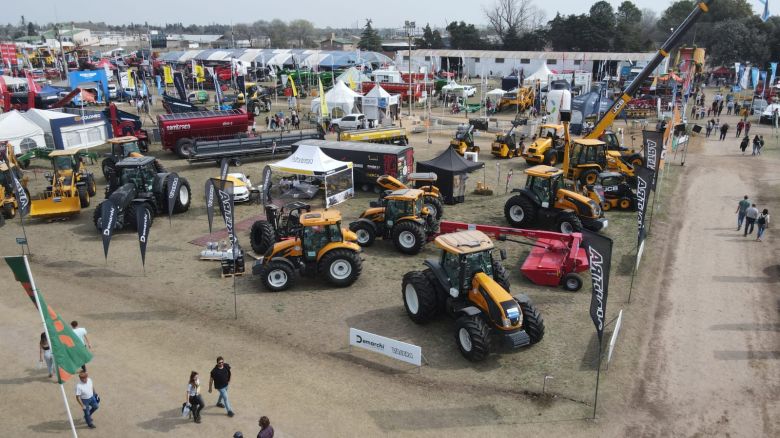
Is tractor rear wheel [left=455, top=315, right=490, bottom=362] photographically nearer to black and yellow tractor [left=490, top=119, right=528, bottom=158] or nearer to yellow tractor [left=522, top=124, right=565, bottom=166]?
yellow tractor [left=522, top=124, right=565, bottom=166]

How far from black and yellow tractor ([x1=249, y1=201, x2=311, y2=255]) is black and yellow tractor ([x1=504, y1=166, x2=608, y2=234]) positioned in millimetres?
6399

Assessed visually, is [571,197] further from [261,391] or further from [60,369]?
[60,369]

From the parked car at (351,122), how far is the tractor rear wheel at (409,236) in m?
A: 18.8

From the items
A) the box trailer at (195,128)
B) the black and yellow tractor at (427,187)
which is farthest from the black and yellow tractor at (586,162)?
the box trailer at (195,128)

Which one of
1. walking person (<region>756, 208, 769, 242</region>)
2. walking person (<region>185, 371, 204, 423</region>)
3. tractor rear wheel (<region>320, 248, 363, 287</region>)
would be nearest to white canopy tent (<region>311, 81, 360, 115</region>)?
tractor rear wheel (<region>320, 248, 363, 287</region>)

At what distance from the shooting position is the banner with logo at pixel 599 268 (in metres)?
8.10

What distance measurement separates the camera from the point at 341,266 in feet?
40.9

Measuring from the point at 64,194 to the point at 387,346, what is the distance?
13.9m

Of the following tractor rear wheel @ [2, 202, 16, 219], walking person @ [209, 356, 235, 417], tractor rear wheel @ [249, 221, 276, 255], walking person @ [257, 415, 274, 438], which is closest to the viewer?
walking person @ [257, 415, 274, 438]

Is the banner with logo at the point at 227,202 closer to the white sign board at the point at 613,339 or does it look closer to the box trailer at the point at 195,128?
the white sign board at the point at 613,339

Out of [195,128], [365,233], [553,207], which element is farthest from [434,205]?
[195,128]

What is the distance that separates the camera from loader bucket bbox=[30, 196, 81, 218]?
17.7 metres

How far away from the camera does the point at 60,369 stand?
7.36 meters

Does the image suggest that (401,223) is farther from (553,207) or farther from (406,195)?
(553,207)
